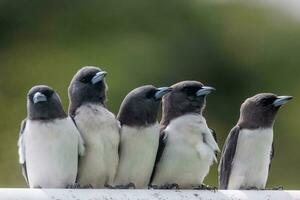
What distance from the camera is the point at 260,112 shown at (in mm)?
12117

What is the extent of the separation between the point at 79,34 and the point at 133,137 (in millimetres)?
16783

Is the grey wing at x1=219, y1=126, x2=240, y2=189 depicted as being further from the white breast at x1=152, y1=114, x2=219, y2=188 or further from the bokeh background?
the bokeh background

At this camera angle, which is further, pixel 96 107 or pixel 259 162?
pixel 259 162

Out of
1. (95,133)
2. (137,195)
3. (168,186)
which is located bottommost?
(168,186)

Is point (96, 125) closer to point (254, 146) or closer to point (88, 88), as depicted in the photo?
point (88, 88)

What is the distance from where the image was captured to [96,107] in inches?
435

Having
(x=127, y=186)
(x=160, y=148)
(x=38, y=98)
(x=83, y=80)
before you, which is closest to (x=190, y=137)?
(x=160, y=148)

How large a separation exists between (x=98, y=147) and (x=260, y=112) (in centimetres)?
193

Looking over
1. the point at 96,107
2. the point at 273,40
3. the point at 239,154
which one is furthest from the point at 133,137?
the point at 273,40

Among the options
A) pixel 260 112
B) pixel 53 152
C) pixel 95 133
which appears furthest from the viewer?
pixel 260 112

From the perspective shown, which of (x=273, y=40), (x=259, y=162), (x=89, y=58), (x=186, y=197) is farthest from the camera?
(x=273, y=40)

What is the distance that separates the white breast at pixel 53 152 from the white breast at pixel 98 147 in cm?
13

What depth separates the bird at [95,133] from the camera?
10.8 meters

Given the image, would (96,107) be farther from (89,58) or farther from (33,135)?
(89,58)
